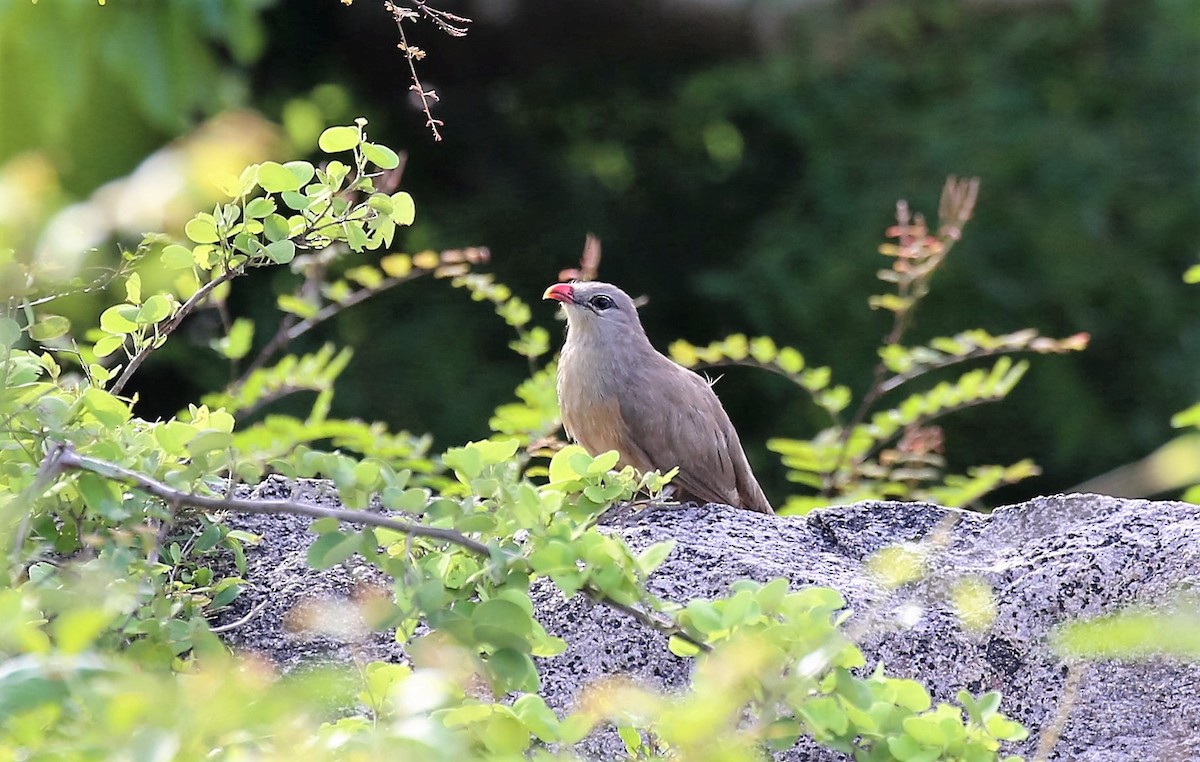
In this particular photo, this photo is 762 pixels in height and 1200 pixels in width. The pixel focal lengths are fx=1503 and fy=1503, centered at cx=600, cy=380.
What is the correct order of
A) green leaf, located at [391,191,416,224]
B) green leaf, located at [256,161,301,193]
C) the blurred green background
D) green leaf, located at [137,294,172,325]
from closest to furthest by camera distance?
green leaf, located at [256,161,301,193], green leaf, located at [137,294,172,325], green leaf, located at [391,191,416,224], the blurred green background

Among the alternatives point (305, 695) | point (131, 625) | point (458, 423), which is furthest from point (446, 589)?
point (458, 423)

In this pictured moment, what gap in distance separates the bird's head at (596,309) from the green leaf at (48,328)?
7.64 feet

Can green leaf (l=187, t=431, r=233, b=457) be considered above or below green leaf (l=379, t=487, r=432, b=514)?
above

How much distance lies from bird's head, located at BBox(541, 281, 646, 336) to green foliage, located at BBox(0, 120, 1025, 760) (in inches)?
76.9

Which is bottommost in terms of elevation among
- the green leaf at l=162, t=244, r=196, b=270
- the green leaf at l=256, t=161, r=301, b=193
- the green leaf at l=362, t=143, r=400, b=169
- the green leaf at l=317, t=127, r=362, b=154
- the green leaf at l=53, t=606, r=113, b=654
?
the green leaf at l=162, t=244, r=196, b=270

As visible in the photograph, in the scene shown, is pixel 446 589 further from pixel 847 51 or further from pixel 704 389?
pixel 847 51

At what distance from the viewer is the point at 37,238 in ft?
4.46

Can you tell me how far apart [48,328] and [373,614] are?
93 centimetres

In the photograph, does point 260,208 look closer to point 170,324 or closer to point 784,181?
point 170,324

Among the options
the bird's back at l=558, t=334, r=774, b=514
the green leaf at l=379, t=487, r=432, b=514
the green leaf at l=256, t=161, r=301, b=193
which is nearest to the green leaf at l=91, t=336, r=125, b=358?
the green leaf at l=256, t=161, r=301, b=193

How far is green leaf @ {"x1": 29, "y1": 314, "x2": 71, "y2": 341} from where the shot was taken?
2.44 meters

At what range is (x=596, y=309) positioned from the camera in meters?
4.79

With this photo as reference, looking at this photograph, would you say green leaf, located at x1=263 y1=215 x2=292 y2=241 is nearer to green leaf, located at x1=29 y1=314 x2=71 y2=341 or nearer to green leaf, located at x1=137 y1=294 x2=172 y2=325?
green leaf, located at x1=137 y1=294 x2=172 y2=325

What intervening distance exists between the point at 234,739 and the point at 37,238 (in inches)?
19.4
